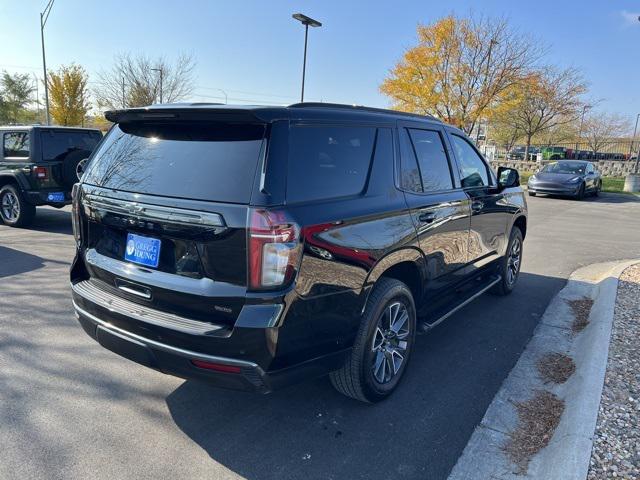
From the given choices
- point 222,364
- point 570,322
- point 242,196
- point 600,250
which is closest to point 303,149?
point 242,196

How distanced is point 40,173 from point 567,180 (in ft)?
57.9

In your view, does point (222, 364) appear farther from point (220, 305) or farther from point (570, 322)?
point (570, 322)

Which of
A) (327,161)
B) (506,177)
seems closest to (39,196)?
(327,161)

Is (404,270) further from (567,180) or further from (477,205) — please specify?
(567,180)

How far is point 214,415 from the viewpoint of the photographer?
3000 millimetres

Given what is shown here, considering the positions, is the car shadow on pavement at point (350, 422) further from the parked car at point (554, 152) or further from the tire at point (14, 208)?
the parked car at point (554, 152)

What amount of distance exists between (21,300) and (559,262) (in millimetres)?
7629

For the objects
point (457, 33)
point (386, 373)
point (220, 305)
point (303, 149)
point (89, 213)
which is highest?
point (457, 33)

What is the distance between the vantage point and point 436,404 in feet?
10.6

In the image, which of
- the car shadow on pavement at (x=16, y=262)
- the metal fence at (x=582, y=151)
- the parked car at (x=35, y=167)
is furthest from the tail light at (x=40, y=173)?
the metal fence at (x=582, y=151)

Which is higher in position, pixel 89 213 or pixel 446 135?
pixel 446 135

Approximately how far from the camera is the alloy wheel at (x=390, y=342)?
313 centimetres

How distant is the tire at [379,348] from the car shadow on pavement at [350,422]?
17 centimetres

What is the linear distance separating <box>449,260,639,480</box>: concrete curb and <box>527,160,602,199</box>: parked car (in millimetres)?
14400
